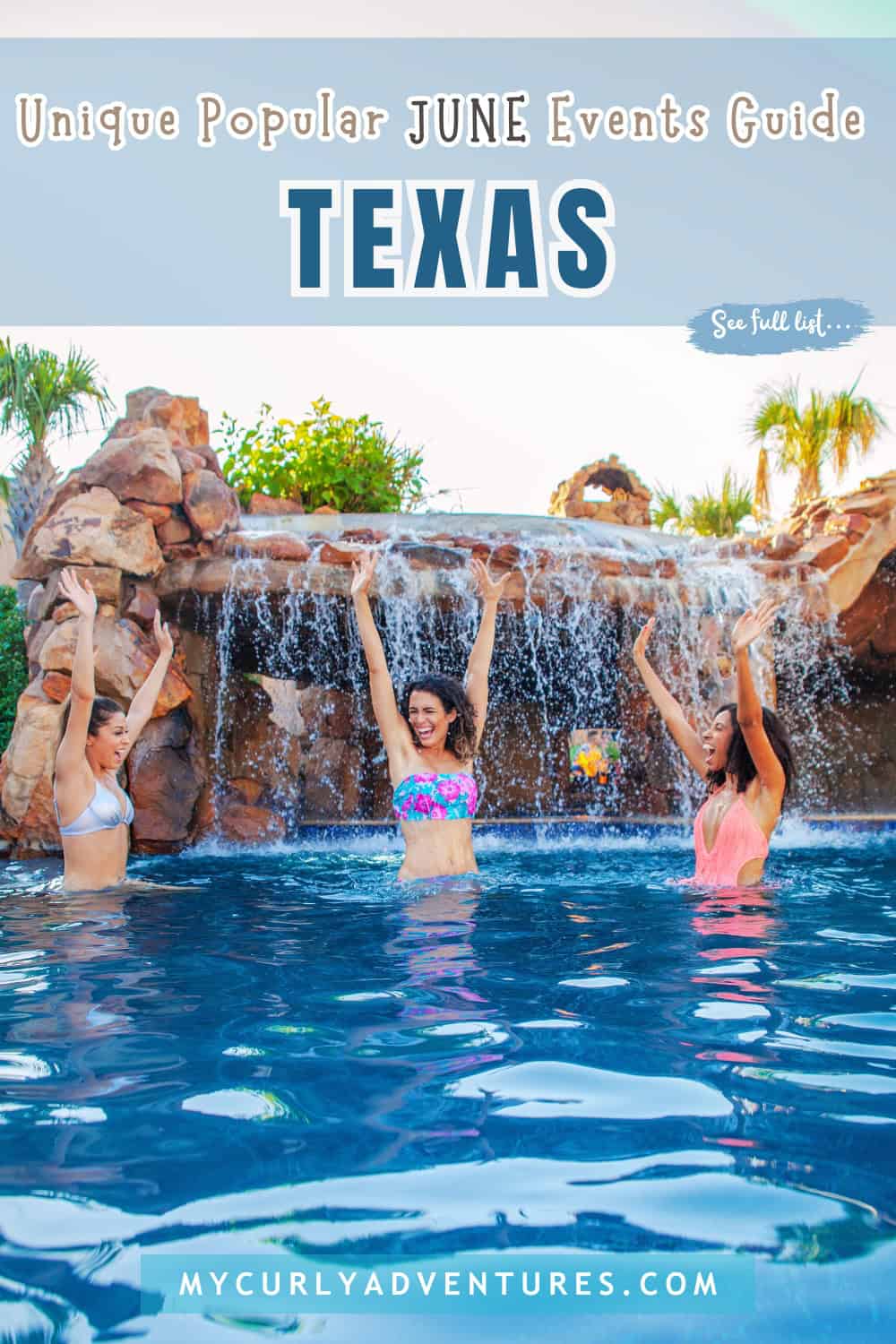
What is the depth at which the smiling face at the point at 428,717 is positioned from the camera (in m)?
5.72

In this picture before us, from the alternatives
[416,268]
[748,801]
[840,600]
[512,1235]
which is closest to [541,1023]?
[512,1235]

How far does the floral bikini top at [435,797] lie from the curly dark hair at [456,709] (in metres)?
0.15

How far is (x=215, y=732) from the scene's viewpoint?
37.6 ft

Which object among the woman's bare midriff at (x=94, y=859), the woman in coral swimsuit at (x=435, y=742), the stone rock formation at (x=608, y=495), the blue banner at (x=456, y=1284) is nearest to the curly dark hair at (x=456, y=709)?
the woman in coral swimsuit at (x=435, y=742)

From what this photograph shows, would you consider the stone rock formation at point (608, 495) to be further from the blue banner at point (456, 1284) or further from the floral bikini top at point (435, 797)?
the blue banner at point (456, 1284)

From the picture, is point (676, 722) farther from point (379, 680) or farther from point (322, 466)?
point (322, 466)

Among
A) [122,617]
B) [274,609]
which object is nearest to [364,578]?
[122,617]

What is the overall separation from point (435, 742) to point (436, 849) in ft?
1.91

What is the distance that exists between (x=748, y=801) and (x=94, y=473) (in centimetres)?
731

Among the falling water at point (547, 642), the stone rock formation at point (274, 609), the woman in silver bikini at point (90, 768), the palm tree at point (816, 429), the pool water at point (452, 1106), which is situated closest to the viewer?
the pool water at point (452, 1106)

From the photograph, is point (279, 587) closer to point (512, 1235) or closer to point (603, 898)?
point (603, 898)

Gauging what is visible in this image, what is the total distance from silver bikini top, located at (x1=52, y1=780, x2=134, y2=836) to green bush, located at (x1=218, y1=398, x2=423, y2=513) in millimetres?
11385

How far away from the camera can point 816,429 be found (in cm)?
2327

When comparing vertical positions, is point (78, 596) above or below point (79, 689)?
above
